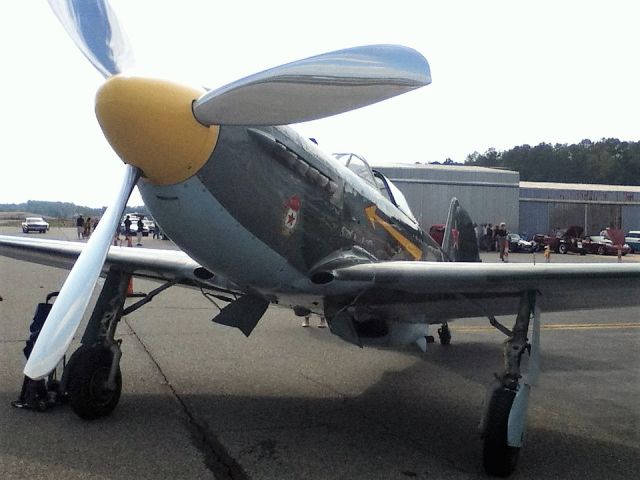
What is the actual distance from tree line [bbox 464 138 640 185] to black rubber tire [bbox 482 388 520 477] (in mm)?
77541

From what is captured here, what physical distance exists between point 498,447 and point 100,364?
3.09m

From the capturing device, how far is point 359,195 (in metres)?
5.04

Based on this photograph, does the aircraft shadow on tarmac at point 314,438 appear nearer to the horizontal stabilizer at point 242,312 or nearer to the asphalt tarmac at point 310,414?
the asphalt tarmac at point 310,414

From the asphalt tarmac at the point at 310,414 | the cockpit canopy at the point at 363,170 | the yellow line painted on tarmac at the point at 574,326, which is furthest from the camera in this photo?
the yellow line painted on tarmac at the point at 574,326

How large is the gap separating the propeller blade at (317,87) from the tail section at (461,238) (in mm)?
4919

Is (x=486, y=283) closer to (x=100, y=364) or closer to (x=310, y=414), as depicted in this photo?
(x=310, y=414)

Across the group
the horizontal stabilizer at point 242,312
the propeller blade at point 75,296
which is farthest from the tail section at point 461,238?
the propeller blade at point 75,296

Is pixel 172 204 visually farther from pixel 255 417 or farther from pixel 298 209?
pixel 255 417

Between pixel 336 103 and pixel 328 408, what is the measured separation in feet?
10.3

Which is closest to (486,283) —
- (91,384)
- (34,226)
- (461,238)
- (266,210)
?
(266,210)

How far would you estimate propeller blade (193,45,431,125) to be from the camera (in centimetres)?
287

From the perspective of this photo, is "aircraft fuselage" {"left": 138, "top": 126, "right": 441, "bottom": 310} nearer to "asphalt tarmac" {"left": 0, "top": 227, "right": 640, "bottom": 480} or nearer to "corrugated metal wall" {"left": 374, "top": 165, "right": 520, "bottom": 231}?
"asphalt tarmac" {"left": 0, "top": 227, "right": 640, "bottom": 480}

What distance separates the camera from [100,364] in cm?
A: 497

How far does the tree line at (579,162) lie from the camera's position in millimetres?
75000
